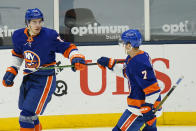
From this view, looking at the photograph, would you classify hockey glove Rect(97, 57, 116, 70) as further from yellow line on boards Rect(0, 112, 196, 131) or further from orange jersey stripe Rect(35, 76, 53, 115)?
yellow line on boards Rect(0, 112, 196, 131)

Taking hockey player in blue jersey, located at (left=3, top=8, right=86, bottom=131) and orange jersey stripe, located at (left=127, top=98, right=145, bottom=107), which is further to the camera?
hockey player in blue jersey, located at (left=3, top=8, right=86, bottom=131)

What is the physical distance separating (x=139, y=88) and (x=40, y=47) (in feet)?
2.95

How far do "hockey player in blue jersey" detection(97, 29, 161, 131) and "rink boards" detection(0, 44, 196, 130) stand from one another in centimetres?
171

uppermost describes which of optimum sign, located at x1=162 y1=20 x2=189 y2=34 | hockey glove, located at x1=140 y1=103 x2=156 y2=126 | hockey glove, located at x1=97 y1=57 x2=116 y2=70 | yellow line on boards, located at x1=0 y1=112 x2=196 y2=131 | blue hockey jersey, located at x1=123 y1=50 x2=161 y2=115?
optimum sign, located at x1=162 y1=20 x2=189 y2=34

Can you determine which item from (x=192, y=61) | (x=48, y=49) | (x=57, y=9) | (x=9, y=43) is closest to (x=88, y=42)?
(x=57, y=9)

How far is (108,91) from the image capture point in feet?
16.2

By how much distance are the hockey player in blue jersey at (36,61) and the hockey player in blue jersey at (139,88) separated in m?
0.49

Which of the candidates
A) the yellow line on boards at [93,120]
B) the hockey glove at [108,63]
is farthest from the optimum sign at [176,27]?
the hockey glove at [108,63]

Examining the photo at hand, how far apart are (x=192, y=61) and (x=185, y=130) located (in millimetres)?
824

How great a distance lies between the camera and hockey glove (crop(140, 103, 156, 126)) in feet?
9.66

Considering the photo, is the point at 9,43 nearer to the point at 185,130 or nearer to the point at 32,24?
the point at 32,24

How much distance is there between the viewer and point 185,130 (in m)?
4.70

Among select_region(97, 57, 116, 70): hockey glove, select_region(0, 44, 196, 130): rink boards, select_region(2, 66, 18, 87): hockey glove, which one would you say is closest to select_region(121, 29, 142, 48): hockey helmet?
select_region(97, 57, 116, 70): hockey glove

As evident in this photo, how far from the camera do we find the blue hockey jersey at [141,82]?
294cm
